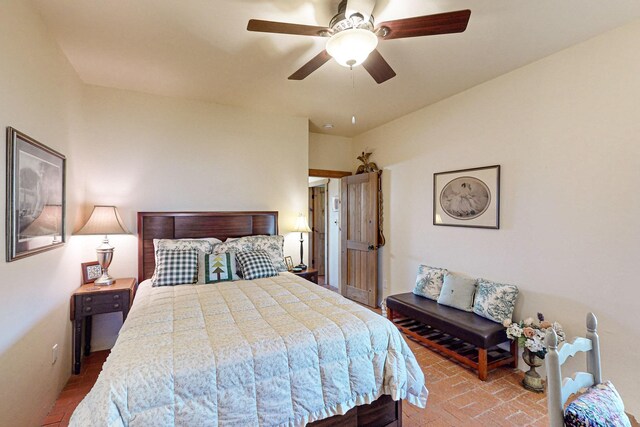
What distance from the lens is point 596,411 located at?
3.04 feet

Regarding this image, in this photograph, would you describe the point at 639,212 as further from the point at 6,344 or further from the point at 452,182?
the point at 6,344

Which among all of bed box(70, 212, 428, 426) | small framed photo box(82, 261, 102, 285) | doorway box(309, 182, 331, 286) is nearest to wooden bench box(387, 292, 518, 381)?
bed box(70, 212, 428, 426)

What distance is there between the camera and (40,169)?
6.53 feet

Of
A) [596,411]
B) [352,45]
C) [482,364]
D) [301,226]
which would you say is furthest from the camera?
[301,226]

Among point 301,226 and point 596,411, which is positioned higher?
point 301,226

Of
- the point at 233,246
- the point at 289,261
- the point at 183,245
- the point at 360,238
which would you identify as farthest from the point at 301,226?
the point at 183,245

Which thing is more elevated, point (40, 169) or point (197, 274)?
point (40, 169)

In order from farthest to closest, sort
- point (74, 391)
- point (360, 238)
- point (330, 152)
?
point (330, 152), point (360, 238), point (74, 391)

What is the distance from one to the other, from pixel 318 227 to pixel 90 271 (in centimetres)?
435

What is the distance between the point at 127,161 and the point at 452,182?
3.67 metres

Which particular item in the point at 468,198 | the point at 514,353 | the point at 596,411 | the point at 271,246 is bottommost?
the point at 514,353

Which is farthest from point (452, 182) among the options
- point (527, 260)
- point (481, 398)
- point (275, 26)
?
point (275, 26)

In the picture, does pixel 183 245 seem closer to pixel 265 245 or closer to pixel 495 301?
pixel 265 245

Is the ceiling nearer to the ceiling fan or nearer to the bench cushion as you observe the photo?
the ceiling fan
